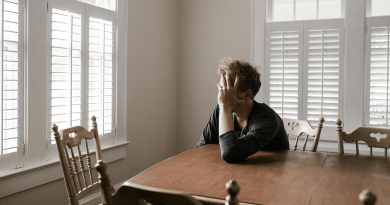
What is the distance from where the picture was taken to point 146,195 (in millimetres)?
774

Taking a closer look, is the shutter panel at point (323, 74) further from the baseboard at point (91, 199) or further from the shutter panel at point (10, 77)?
the shutter panel at point (10, 77)

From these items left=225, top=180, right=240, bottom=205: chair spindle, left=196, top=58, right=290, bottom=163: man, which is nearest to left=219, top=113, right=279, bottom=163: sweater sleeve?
left=196, top=58, right=290, bottom=163: man

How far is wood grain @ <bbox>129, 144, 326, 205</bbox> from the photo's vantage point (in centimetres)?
112

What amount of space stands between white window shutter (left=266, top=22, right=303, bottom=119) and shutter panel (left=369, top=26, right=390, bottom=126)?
62cm

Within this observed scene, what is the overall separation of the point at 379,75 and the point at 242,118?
5.49 ft

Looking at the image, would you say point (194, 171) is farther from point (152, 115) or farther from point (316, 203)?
point (152, 115)

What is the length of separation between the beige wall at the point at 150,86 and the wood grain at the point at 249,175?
54.0 inches

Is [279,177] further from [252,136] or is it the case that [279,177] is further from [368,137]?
[368,137]

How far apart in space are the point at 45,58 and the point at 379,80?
2.74 meters

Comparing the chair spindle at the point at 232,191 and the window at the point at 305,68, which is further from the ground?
the window at the point at 305,68

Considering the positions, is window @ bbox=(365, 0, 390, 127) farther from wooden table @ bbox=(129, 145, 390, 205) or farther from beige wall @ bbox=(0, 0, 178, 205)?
beige wall @ bbox=(0, 0, 178, 205)

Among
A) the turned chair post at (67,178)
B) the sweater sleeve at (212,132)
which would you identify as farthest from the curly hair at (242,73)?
the turned chair post at (67,178)

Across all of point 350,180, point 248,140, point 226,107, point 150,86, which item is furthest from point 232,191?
point 150,86

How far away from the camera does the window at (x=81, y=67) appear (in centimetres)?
217
